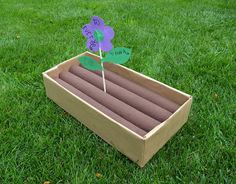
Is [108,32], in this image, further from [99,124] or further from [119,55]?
[99,124]

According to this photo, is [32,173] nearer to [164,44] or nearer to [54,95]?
[54,95]

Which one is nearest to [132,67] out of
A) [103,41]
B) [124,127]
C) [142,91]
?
[142,91]

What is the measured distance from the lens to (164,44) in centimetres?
269

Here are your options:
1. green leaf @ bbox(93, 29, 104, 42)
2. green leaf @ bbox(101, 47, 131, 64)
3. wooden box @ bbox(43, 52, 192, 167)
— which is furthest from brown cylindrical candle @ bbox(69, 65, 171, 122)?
green leaf @ bbox(93, 29, 104, 42)

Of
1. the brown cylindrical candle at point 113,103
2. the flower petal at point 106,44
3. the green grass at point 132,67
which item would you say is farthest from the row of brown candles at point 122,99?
the flower petal at point 106,44

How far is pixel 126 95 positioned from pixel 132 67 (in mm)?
623

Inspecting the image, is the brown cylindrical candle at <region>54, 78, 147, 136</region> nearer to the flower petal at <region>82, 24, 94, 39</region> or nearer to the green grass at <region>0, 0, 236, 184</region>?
the green grass at <region>0, 0, 236, 184</region>

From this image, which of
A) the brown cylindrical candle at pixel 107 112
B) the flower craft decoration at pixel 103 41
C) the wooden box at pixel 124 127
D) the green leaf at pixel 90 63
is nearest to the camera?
the wooden box at pixel 124 127

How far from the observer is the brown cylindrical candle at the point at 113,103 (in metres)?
1.57

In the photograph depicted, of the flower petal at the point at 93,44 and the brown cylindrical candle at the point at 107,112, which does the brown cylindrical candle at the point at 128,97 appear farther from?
the flower petal at the point at 93,44

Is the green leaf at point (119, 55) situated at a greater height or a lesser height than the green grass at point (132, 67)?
greater

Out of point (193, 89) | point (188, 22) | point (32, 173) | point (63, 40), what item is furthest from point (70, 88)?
point (188, 22)

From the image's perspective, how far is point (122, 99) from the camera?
69.6 inches

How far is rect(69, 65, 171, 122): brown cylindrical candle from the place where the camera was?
1620 mm
